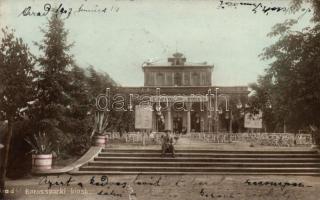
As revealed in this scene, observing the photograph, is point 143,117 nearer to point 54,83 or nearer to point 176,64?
point 54,83

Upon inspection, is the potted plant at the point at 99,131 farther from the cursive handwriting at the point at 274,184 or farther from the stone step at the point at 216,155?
the cursive handwriting at the point at 274,184

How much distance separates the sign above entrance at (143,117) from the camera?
18.5 m

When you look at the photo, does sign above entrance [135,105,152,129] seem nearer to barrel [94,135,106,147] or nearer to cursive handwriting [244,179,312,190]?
barrel [94,135,106,147]

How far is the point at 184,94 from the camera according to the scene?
38938 millimetres

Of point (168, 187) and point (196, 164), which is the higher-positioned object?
point (196, 164)

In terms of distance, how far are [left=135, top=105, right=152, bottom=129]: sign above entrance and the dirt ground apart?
17.8 feet

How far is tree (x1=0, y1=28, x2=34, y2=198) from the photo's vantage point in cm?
1262

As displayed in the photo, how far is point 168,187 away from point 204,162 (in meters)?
3.31

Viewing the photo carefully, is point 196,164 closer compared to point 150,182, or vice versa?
point 150,182

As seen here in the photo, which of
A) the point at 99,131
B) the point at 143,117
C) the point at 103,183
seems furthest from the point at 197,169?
the point at 143,117

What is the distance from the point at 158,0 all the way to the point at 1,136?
736cm

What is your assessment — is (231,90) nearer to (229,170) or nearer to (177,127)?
(177,127)

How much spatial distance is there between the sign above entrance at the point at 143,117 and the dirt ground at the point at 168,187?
5.42 meters

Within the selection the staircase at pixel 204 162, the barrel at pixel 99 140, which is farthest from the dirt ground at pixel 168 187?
the barrel at pixel 99 140
